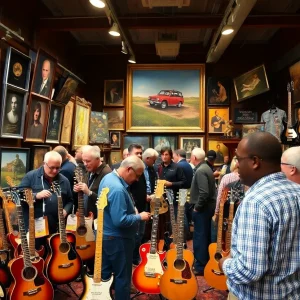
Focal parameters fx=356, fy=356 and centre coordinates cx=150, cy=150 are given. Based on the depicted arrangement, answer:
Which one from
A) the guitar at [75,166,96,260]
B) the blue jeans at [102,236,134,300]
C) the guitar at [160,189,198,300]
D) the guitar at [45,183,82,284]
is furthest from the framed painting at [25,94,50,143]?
the guitar at [160,189,198,300]

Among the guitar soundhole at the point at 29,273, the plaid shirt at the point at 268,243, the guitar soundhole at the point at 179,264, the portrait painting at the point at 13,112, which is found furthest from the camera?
the portrait painting at the point at 13,112

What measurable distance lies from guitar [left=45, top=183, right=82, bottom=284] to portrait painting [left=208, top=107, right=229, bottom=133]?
6.41 meters

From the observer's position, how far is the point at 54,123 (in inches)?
271

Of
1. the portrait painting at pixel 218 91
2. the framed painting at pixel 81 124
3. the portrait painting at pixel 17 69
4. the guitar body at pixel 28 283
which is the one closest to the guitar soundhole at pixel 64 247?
the guitar body at pixel 28 283

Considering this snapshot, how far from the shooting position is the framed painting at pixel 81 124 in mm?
7984

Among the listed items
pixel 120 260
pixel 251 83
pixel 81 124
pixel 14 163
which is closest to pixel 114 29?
pixel 81 124

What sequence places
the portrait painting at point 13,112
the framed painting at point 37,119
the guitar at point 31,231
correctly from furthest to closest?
the framed painting at point 37,119 → the portrait painting at point 13,112 → the guitar at point 31,231

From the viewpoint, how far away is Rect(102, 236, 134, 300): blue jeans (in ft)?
10.8

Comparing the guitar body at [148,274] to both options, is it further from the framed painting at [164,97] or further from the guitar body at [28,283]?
the framed painting at [164,97]

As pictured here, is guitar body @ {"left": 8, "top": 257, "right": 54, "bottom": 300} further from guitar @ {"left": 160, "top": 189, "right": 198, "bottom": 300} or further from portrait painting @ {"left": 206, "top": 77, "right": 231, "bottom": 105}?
portrait painting @ {"left": 206, "top": 77, "right": 231, "bottom": 105}

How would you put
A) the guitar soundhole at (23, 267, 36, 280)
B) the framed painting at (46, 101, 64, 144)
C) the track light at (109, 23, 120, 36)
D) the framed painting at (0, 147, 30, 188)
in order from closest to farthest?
the guitar soundhole at (23, 267, 36, 280)
the framed painting at (0, 147, 30, 188)
the track light at (109, 23, 120, 36)
the framed painting at (46, 101, 64, 144)

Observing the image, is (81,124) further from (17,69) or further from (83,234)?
(83,234)

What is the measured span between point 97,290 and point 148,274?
0.83m

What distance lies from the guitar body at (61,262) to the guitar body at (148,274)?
2.21ft
